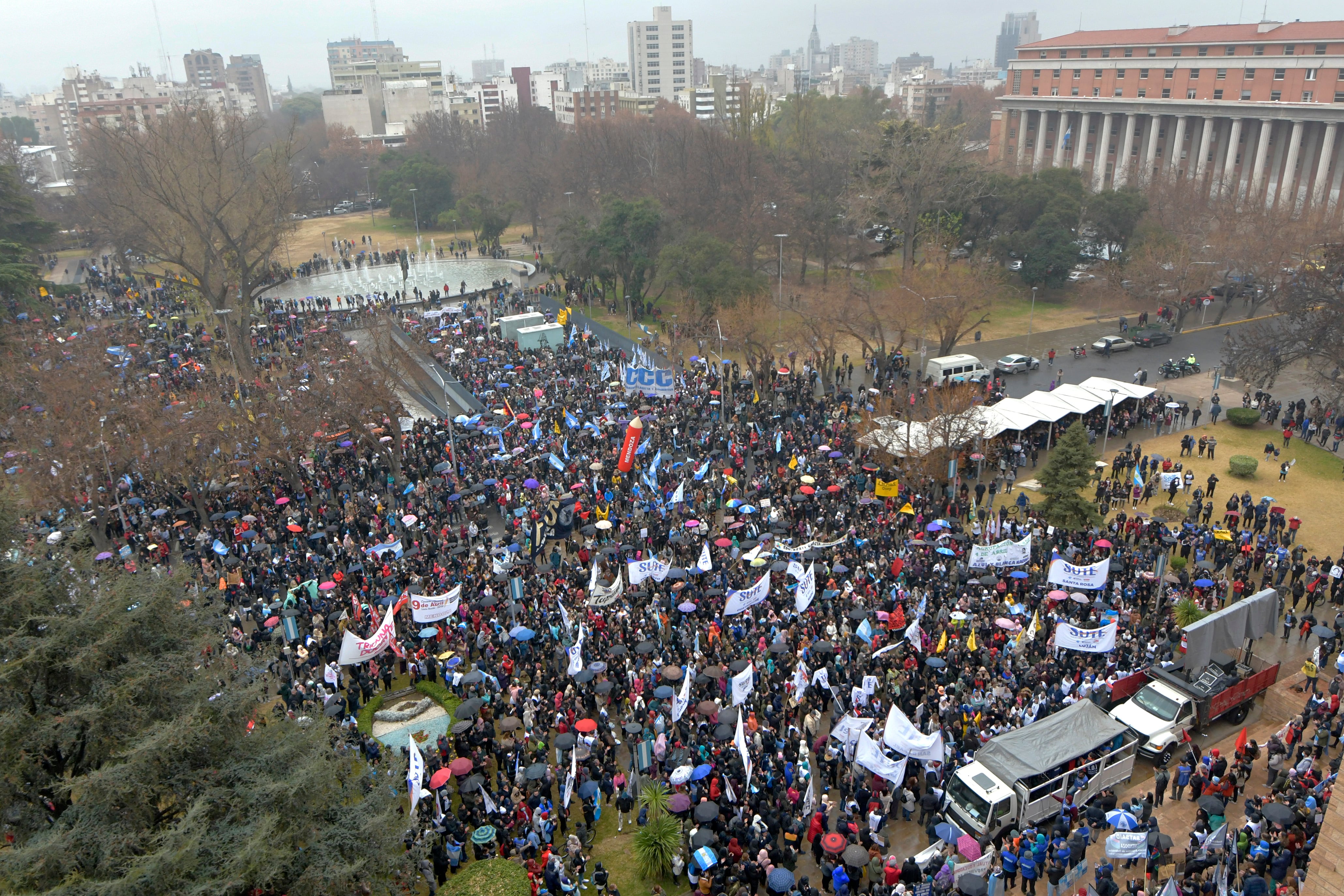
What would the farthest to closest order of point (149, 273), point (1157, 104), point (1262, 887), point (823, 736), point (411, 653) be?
point (1157, 104) < point (149, 273) < point (411, 653) < point (823, 736) < point (1262, 887)

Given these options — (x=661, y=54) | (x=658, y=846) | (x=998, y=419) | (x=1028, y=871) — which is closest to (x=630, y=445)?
(x=998, y=419)

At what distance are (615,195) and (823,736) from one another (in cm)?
4995

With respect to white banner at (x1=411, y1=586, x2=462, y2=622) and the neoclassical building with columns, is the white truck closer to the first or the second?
white banner at (x1=411, y1=586, x2=462, y2=622)

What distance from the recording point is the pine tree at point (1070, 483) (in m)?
27.2

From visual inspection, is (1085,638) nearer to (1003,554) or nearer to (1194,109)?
(1003,554)

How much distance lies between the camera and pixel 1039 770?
53.7 feet

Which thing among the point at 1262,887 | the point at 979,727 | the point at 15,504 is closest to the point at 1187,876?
the point at 1262,887

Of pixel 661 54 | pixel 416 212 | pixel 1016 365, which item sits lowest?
pixel 1016 365

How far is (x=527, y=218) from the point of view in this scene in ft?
301


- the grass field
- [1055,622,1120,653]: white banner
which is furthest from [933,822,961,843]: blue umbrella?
the grass field

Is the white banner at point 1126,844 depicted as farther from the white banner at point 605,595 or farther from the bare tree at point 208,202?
the bare tree at point 208,202

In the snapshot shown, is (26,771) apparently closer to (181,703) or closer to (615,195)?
(181,703)

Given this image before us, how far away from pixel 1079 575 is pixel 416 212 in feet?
255

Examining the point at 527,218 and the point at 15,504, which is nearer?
the point at 15,504
